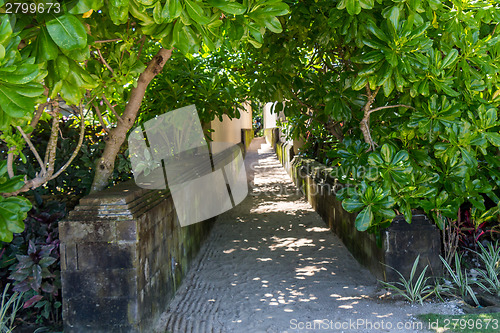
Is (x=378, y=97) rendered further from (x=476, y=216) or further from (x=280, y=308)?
(x=280, y=308)

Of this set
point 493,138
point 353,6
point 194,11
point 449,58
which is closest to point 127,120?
point 194,11

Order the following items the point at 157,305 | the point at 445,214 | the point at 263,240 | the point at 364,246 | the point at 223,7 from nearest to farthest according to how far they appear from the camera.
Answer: the point at 223,7
the point at 157,305
the point at 445,214
the point at 364,246
the point at 263,240

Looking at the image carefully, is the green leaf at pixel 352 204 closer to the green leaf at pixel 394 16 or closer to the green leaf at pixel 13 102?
the green leaf at pixel 394 16

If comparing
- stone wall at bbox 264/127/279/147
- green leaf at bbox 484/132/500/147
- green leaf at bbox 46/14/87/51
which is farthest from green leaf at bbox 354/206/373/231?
stone wall at bbox 264/127/279/147

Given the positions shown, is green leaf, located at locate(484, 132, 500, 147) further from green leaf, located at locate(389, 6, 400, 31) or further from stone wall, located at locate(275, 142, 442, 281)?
green leaf, located at locate(389, 6, 400, 31)

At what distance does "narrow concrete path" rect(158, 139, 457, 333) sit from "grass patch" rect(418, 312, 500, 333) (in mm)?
101

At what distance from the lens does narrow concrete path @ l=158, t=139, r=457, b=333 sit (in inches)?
131

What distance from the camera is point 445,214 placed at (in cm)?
372

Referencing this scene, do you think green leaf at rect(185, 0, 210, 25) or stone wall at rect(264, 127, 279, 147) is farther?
stone wall at rect(264, 127, 279, 147)

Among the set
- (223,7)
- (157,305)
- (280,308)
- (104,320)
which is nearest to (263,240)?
(280,308)

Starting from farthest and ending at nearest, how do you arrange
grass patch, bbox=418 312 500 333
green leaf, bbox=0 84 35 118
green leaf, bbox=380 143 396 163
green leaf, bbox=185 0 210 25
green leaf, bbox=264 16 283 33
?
green leaf, bbox=380 143 396 163
grass patch, bbox=418 312 500 333
green leaf, bbox=264 16 283 33
green leaf, bbox=185 0 210 25
green leaf, bbox=0 84 35 118

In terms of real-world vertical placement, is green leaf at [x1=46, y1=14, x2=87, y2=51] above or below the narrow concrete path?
above

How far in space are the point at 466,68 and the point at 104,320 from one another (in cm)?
344

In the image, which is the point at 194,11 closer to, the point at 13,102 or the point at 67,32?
the point at 67,32
